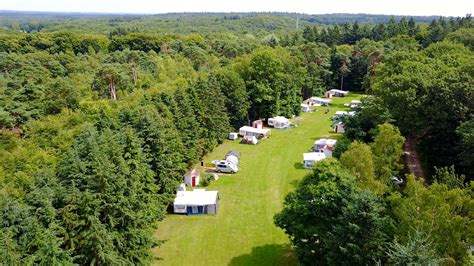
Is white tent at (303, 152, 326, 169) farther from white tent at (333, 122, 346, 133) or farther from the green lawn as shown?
white tent at (333, 122, 346, 133)

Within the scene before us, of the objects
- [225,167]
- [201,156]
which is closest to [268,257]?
[225,167]

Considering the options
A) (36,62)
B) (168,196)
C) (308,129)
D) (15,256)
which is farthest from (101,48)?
(15,256)

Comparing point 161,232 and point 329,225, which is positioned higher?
point 329,225

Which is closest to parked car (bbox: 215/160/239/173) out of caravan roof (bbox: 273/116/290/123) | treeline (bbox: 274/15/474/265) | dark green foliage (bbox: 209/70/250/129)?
treeline (bbox: 274/15/474/265)

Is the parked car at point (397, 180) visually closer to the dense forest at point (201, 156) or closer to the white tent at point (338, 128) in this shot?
the dense forest at point (201, 156)

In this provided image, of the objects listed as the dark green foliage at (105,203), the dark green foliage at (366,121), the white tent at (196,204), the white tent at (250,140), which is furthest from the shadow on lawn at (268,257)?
the white tent at (250,140)

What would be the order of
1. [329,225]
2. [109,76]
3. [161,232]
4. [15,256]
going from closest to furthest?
[15,256] < [329,225] < [161,232] < [109,76]

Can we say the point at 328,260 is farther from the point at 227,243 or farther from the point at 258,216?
the point at 258,216
